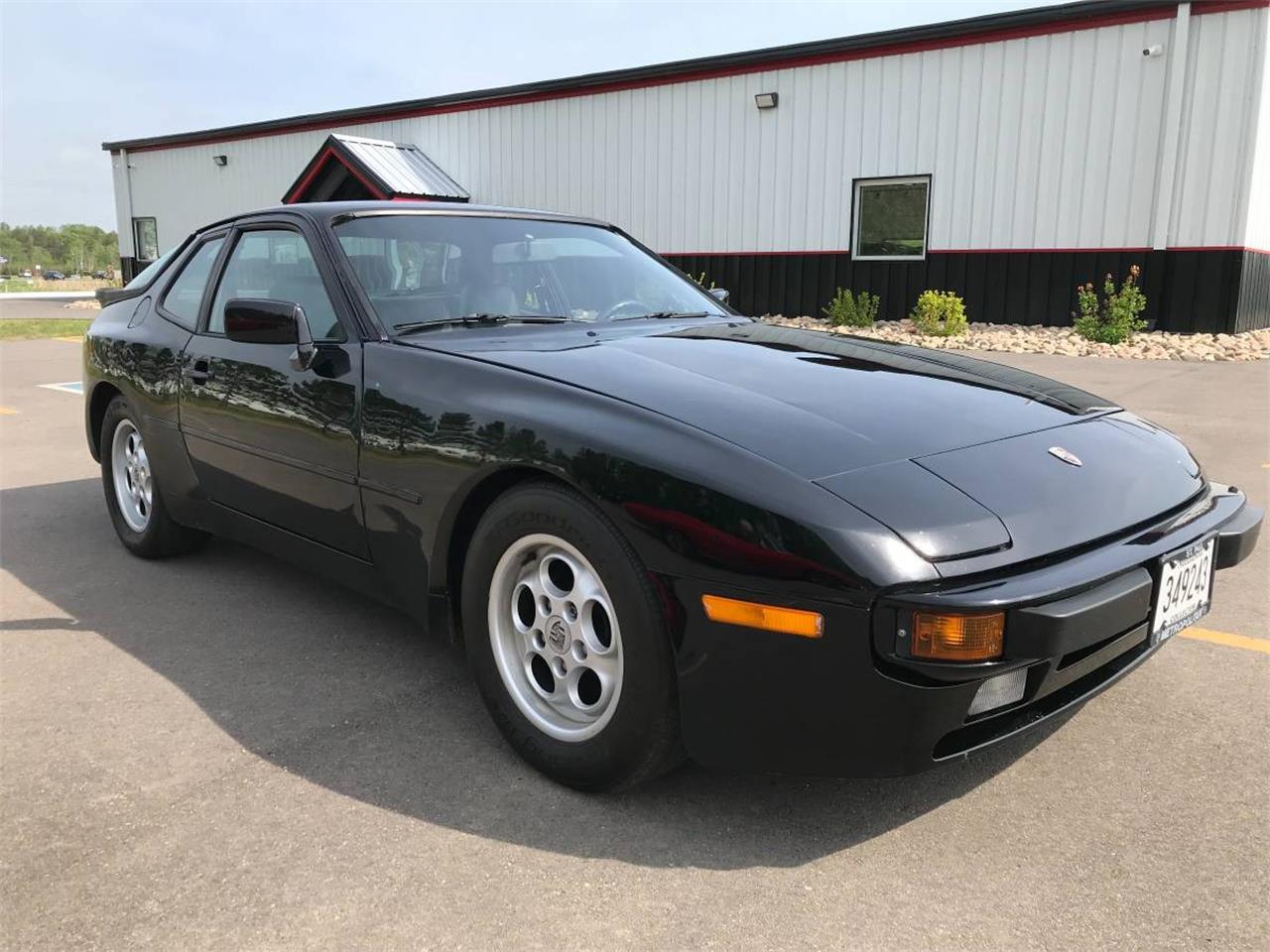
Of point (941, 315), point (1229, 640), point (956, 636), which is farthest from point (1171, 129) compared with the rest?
point (956, 636)

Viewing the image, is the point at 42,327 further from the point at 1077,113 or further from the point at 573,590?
the point at 573,590

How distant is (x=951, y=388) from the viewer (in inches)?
109

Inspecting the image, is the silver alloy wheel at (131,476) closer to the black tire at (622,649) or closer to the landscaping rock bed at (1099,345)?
the black tire at (622,649)

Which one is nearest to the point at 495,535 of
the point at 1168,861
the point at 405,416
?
the point at 405,416

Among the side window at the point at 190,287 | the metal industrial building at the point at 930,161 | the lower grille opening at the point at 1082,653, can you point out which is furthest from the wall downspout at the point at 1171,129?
the lower grille opening at the point at 1082,653

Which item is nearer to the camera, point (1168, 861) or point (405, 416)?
point (1168, 861)

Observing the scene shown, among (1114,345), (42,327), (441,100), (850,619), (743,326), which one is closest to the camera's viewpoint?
(850,619)

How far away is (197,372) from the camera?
3631mm

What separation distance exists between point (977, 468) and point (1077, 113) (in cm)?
1283

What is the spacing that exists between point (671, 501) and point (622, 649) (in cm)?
35

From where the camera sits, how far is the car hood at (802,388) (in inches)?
88.0

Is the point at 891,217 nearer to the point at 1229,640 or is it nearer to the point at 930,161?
the point at 930,161

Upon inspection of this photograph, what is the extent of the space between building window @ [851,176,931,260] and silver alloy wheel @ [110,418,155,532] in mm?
12441

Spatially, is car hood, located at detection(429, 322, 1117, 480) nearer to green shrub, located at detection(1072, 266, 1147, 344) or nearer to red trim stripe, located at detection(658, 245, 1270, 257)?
green shrub, located at detection(1072, 266, 1147, 344)
